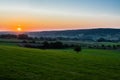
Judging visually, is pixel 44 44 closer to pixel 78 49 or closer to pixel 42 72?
pixel 78 49

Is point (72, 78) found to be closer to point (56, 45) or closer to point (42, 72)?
point (42, 72)

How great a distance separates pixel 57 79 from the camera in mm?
21438

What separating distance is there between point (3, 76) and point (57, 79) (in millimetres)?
4415

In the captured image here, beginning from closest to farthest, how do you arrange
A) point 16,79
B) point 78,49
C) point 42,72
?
1. point 16,79
2. point 42,72
3. point 78,49

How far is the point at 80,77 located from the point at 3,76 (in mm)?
6871

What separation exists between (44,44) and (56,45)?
16.9ft

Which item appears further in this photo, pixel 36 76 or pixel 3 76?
pixel 36 76

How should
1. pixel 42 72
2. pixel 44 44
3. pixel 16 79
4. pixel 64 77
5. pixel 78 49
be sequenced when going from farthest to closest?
1. pixel 44 44
2. pixel 78 49
3. pixel 42 72
4. pixel 64 77
5. pixel 16 79

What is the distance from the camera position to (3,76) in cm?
2006

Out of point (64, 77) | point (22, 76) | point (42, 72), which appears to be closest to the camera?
point (22, 76)

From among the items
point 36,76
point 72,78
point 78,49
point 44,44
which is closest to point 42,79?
point 36,76

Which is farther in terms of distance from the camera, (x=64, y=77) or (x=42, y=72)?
(x=42, y=72)

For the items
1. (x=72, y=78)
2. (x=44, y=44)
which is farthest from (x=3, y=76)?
(x=44, y=44)

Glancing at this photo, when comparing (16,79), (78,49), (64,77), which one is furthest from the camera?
(78,49)
